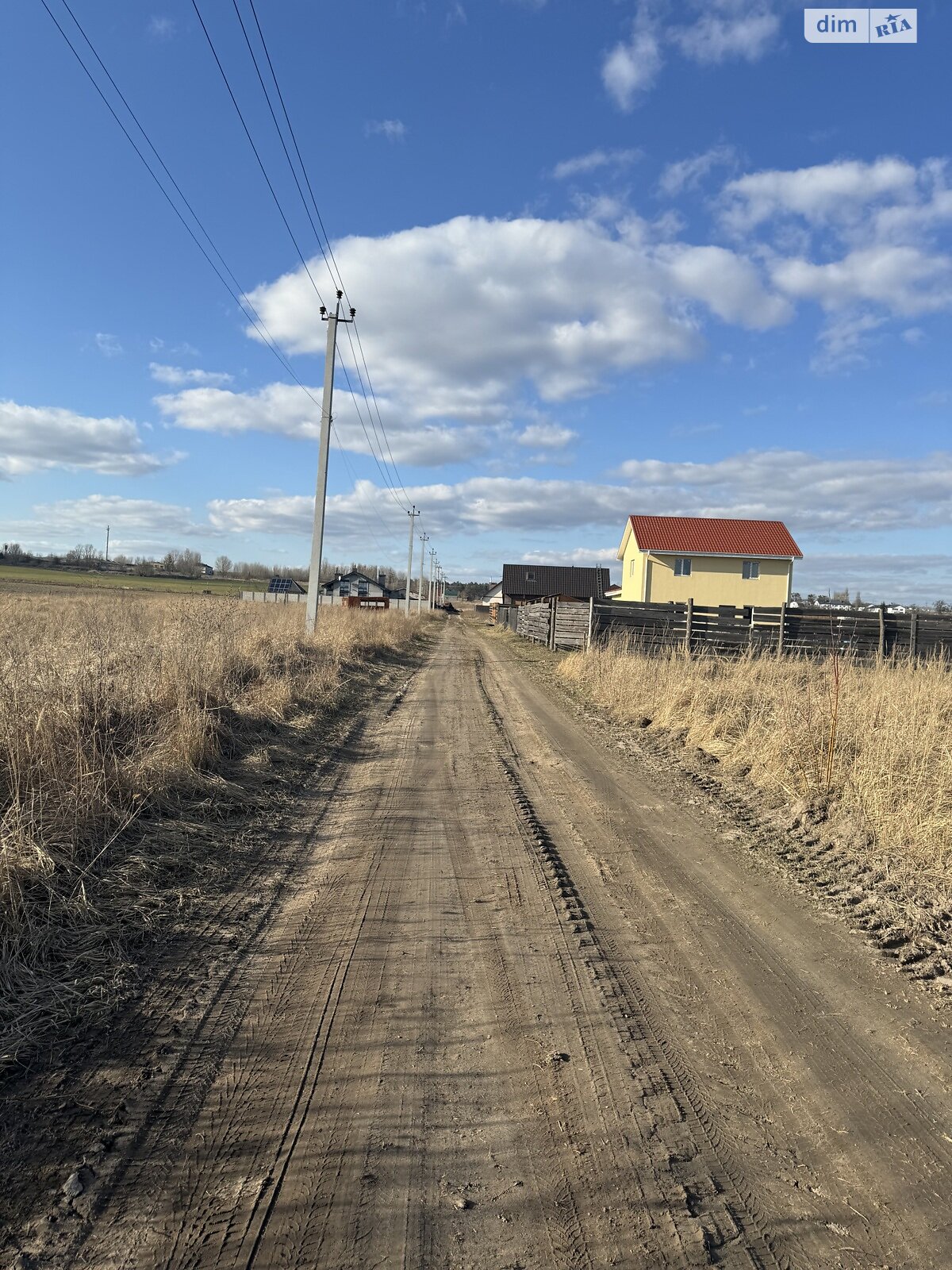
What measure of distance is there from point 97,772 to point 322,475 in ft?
51.2

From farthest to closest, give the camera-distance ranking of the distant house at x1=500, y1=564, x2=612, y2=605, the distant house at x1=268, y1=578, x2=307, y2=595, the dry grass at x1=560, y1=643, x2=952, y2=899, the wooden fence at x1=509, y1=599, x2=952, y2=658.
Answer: the distant house at x1=268, y1=578, x2=307, y2=595 < the distant house at x1=500, y1=564, x2=612, y2=605 < the wooden fence at x1=509, y1=599, x2=952, y2=658 < the dry grass at x1=560, y1=643, x2=952, y2=899

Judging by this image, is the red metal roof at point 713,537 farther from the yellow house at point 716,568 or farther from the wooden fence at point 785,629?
the wooden fence at point 785,629

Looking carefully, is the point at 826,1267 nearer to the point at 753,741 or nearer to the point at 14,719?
the point at 14,719

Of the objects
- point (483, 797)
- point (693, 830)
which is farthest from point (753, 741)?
point (483, 797)

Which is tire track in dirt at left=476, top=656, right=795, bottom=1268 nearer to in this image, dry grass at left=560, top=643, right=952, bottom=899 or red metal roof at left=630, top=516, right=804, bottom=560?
dry grass at left=560, top=643, right=952, bottom=899

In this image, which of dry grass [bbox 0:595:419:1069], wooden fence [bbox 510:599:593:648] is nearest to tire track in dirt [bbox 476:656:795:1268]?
dry grass [bbox 0:595:419:1069]

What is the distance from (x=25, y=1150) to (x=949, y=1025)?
3.92m

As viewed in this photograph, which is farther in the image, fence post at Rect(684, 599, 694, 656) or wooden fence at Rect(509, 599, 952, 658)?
fence post at Rect(684, 599, 694, 656)

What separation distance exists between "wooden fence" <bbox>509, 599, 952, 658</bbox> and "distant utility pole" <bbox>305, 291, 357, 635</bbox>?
8041 mm

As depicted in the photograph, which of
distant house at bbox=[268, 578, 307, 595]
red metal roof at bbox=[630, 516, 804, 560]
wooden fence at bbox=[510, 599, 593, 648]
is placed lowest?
wooden fence at bbox=[510, 599, 593, 648]

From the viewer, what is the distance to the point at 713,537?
39.1 metres

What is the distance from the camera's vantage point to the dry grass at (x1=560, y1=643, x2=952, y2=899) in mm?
5582

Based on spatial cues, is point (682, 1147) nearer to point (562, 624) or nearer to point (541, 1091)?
point (541, 1091)

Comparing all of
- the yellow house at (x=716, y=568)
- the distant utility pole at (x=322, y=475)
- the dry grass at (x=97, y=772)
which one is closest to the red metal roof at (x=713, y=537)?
the yellow house at (x=716, y=568)
